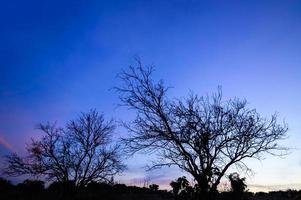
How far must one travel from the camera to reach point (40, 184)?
42.2 m

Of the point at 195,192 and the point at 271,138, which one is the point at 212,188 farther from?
the point at 271,138

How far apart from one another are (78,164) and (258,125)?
64.6ft

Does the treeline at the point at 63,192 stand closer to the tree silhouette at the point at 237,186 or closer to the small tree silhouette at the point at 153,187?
the small tree silhouette at the point at 153,187

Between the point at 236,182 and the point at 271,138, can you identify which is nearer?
the point at 271,138

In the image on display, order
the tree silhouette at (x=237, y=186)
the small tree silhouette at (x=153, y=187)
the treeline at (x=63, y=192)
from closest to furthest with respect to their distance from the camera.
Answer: the tree silhouette at (x=237, y=186) < the treeline at (x=63, y=192) < the small tree silhouette at (x=153, y=187)

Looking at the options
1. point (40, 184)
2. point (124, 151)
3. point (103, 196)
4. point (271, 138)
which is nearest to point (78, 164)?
point (103, 196)

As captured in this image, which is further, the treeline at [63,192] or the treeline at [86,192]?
the treeline at [63,192]

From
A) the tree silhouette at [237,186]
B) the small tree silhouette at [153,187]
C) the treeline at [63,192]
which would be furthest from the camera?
the small tree silhouette at [153,187]

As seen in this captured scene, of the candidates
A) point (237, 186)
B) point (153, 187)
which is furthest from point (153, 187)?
point (237, 186)

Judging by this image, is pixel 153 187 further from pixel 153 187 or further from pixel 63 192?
pixel 63 192

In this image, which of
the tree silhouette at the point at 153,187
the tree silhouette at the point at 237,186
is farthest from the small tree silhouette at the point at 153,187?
the tree silhouette at the point at 237,186

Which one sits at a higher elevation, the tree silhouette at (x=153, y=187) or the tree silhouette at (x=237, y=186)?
the tree silhouette at (x=153, y=187)

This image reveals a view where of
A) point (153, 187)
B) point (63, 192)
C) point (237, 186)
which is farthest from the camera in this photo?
point (153, 187)

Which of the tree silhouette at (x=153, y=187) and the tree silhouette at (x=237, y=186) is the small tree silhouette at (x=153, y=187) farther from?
the tree silhouette at (x=237, y=186)
